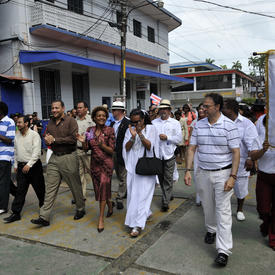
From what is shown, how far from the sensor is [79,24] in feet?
47.4

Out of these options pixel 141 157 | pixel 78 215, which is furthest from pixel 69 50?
pixel 141 157

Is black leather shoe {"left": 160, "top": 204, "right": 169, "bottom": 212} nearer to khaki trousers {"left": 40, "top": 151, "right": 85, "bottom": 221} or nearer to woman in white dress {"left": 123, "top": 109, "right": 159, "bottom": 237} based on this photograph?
woman in white dress {"left": 123, "top": 109, "right": 159, "bottom": 237}

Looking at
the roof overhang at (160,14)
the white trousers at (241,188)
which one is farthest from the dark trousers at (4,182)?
the roof overhang at (160,14)

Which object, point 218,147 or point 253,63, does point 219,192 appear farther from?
point 253,63

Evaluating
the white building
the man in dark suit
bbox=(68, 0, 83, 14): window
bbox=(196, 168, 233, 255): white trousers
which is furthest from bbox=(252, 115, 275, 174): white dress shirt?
bbox=(68, 0, 83, 14): window

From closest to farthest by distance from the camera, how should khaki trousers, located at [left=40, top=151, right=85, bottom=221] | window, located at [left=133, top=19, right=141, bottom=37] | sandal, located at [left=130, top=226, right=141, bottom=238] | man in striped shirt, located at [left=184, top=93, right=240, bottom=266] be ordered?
man in striped shirt, located at [left=184, top=93, right=240, bottom=266], sandal, located at [left=130, top=226, right=141, bottom=238], khaki trousers, located at [left=40, top=151, right=85, bottom=221], window, located at [left=133, top=19, right=141, bottom=37]

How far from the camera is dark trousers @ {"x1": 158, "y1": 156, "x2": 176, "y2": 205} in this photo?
5.02m

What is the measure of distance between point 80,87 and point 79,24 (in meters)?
3.15

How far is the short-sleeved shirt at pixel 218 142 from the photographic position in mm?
3263

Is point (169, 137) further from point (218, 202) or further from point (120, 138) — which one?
point (218, 202)

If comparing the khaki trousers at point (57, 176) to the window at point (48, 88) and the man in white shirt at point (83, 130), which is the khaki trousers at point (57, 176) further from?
the window at point (48, 88)

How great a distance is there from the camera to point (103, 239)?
3961mm

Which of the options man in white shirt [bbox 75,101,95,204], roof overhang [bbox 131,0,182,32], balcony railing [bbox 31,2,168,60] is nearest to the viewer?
man in white shirt [bbox 75,101,95,204]

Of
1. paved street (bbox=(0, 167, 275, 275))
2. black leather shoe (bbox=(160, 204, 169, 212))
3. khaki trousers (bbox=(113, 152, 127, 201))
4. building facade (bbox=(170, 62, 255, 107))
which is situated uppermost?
building facade (bbox=(170, 62, 255, 107))
